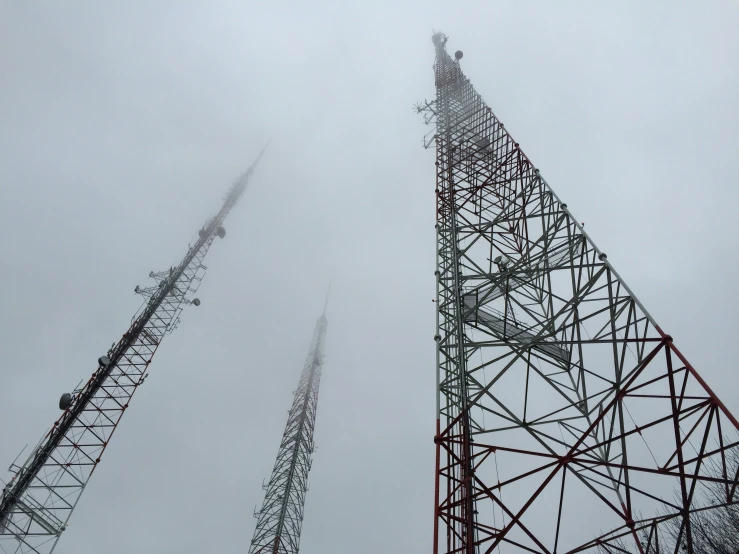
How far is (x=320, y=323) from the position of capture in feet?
183

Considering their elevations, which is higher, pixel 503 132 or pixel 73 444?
pixel 503 132

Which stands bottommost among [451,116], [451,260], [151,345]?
[451,260]

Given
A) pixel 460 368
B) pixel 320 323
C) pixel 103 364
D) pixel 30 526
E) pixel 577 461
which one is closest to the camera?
pixel 577 461

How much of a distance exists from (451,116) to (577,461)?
18.6 meters

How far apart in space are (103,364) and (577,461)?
2853 centimetres

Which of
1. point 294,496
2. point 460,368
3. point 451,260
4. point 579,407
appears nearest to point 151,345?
point 294,496

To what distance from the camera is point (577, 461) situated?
32.7ft

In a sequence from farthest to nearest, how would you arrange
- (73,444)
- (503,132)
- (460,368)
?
(73,444) → (503,132) → (460,368)

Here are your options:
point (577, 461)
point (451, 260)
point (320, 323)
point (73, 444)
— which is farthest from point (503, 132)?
point (320, 323)

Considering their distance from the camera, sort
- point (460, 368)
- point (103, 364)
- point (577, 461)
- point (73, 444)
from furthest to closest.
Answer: point (103, 364)
point (73, 444)
point (460, 368)
point (577, 461)

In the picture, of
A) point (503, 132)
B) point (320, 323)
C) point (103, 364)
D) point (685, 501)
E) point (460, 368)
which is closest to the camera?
point (685, 501)

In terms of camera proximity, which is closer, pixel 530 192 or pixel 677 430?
pixel 677 430

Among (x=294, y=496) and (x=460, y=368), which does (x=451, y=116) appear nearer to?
(x=460, y=368)

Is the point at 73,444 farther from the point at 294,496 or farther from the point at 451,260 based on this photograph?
the point at 451,260
